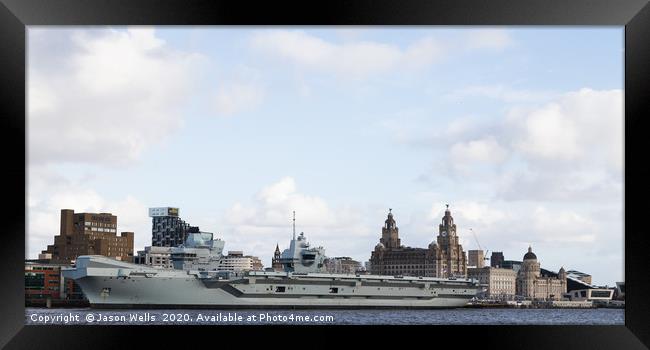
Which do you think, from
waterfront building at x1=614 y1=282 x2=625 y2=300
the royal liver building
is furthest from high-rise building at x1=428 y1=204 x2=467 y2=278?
waterfront building at x1=614 y1=282 x2=625 y2=300

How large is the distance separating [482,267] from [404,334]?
67932mm

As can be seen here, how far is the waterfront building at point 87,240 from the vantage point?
195ft

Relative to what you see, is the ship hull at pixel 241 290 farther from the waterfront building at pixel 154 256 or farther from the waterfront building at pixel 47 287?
the waterfront building at pixel 47 287

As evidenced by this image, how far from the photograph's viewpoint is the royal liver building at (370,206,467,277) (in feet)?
221

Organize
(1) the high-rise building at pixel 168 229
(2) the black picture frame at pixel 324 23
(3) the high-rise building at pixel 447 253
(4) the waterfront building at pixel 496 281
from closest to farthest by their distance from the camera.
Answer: (2) the black picture frame at pixel 324 23
(1) the high-rise building at pixel 168 229
(3) the high-rise building at pixel 447 253
(4) the waterfront building at pixel 496 281

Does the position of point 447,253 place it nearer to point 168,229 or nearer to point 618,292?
point 618,292

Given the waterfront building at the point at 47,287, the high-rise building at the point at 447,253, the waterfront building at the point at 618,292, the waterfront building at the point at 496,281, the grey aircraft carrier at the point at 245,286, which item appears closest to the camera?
the grey aircraft carrier at the point at 245,286

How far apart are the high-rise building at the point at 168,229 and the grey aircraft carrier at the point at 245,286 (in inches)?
626

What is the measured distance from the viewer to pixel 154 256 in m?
50.1

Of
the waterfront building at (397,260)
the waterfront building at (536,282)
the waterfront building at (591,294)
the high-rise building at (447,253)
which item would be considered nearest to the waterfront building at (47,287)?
the waterfront building at (397,260)

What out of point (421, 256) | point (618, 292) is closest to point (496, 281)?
point (421, 256)

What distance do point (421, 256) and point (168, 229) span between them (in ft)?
73.2

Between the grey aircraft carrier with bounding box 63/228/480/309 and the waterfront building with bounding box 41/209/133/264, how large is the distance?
20597mm

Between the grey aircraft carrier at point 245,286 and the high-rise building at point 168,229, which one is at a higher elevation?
the high-rise building at point 168,229
